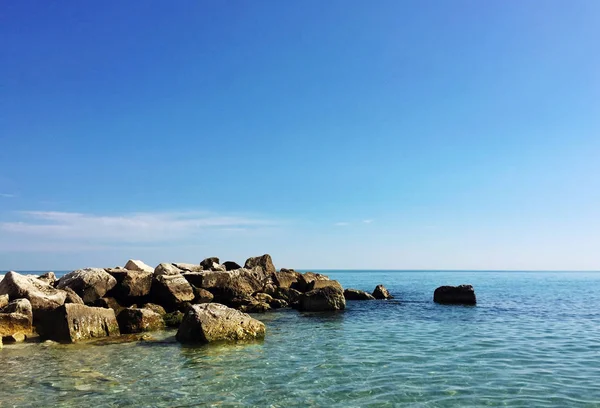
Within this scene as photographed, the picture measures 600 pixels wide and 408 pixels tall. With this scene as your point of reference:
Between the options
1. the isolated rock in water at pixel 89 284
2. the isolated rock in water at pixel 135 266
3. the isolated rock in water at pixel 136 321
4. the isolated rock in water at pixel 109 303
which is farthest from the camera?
the isolated rock in water at pixel 135 266

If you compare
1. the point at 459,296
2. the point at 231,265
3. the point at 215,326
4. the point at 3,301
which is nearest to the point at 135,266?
the point at 231,265

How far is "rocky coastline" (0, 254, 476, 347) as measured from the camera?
52.8ft

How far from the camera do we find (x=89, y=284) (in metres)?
22.4

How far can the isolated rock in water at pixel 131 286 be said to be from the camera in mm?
22859

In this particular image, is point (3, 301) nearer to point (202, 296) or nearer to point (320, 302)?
point (202, 296)

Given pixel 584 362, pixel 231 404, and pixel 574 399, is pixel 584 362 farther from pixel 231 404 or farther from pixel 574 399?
pixel 231 404

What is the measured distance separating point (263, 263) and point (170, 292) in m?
13.5

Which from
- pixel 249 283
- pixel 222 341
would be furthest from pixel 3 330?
pixel 249 283

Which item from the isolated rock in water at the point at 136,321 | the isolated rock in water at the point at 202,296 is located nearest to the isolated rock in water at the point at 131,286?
the isolated rock in water at the point at 202,296

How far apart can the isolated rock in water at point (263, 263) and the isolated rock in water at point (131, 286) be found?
12.5 m

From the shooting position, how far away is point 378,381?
10.5 metres

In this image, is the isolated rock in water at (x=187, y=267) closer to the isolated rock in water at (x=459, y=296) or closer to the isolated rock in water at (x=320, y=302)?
the isolated rock in water at (x=320, y=302)

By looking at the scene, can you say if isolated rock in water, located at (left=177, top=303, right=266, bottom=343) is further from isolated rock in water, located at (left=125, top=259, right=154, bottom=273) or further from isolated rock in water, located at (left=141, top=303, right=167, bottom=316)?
isolated rock in water, located at (left=125, top=259, right=154, bottom=273)

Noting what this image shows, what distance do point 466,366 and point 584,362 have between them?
364 cm
